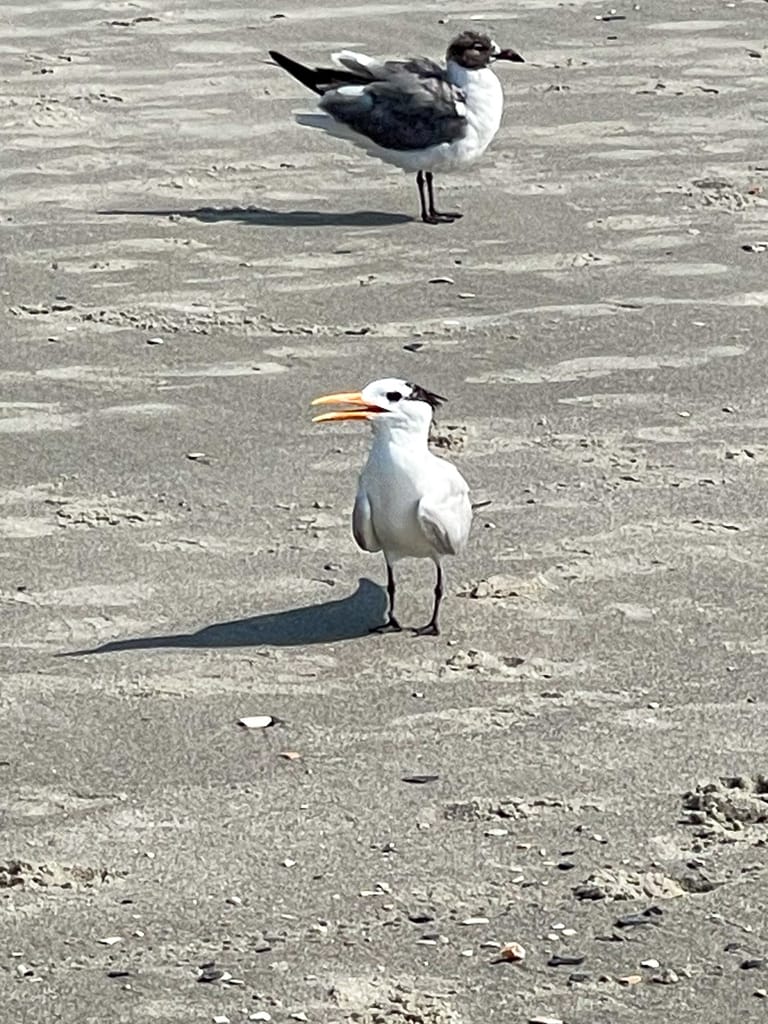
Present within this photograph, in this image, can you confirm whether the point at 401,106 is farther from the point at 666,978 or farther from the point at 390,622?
the point at 666,978

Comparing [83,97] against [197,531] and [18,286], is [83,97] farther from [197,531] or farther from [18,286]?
[197,531]

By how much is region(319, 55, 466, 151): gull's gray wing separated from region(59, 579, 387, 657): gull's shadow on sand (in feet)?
15.8

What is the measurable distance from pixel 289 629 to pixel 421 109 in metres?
5.25

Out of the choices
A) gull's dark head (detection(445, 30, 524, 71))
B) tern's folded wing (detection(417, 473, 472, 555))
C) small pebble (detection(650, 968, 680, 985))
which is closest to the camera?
small pebble (detection(650, 968, 680, 985))

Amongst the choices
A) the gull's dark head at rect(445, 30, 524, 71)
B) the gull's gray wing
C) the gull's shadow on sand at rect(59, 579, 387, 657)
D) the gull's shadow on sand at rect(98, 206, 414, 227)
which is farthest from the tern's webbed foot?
the gull's shadow on sand at rect(59, 579, 387, 657)

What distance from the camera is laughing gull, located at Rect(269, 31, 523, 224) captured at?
11555mm

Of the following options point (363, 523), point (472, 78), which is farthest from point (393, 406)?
point (472, 78)

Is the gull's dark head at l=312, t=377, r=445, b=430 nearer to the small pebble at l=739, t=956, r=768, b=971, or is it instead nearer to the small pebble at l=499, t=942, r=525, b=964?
the small pebble at l=499, t=942, r=525, b=964

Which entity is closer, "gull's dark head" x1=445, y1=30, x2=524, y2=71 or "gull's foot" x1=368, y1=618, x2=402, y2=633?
"gull's foot" x1=368, y1=618, x2=402, y2=633

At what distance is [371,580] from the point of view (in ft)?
24.0

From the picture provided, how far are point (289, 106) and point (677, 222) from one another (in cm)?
310

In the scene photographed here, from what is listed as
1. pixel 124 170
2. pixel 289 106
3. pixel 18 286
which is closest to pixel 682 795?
pixel 18 286

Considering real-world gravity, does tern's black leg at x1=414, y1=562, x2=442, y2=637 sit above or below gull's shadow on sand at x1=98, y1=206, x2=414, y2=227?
below

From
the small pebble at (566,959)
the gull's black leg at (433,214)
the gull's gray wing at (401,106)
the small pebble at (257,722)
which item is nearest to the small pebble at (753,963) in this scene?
the small pebble at (566,959)
